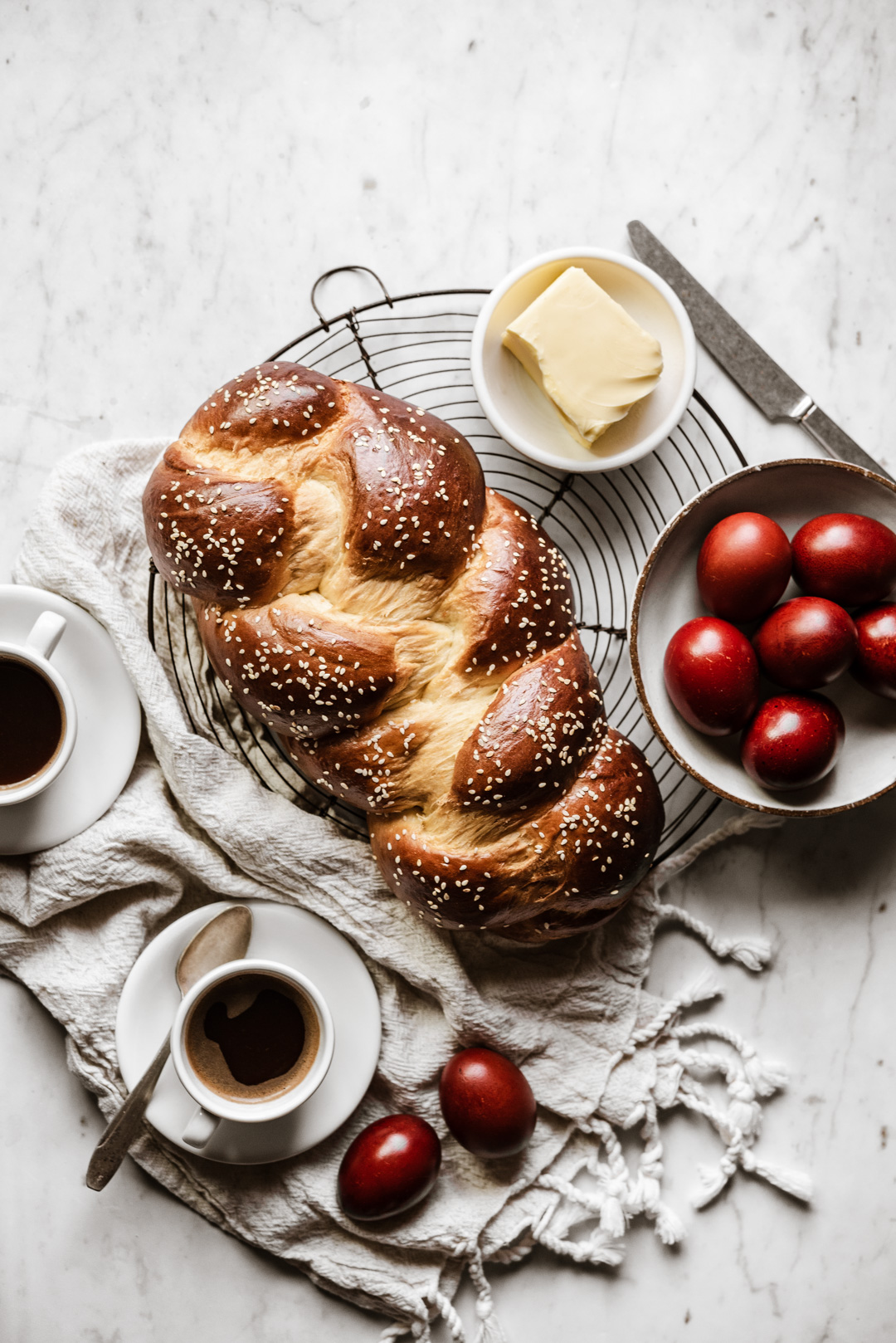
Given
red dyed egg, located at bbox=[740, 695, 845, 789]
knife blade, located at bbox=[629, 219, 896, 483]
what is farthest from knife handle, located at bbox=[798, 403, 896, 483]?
red dyed egg, located at bbox=[740, 695, 845, 789]

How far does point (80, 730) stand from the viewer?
5.46 ft

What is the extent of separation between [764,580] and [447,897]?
29.7 inches

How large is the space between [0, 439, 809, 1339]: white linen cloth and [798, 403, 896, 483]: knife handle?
728 mm

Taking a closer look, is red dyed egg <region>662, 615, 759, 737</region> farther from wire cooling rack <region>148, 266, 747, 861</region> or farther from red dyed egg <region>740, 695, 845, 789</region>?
wire cooling rack <region>148, 266, 747, 861</region>

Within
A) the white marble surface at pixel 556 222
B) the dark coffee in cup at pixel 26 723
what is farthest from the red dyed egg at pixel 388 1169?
the dark coffee in cup at pixel 26 723

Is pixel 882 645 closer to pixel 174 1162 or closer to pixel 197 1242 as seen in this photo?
pixel 174 1162

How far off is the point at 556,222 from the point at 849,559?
3.01 feet

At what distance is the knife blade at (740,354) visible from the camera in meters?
1.81

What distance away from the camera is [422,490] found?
1.49 m

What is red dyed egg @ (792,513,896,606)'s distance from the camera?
60.6 inches

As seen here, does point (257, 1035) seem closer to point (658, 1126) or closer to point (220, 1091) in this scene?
point (220, 1091)

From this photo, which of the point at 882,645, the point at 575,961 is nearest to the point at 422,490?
the point at 882,645

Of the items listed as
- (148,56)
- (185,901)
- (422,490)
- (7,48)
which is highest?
(7,48)

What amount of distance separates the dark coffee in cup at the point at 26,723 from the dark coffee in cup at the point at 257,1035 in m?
0.50
